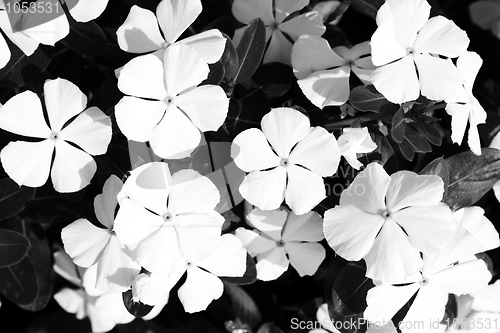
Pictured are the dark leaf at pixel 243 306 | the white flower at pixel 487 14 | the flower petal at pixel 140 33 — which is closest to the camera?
the flower petal at pixel 140 33

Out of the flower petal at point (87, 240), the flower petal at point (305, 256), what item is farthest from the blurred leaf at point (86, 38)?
the flower petal at point (305, 256)

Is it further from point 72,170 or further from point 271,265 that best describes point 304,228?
point 72,170

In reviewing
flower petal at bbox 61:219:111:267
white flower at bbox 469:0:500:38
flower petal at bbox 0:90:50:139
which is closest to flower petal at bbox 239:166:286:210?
flower petal at bbox 61:219:111:267

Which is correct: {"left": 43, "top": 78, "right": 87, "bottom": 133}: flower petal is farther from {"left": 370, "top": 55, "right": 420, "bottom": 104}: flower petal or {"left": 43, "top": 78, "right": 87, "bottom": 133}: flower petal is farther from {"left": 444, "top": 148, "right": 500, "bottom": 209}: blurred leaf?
{"left": 444, "top": 148, "right": 500, "bottom": 209}: blurred leaf

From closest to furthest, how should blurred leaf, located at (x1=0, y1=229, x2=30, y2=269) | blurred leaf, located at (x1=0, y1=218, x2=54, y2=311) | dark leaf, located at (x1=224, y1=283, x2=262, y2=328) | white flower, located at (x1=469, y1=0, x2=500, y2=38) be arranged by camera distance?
1. blurred leaf, located at (x1=0, y1=229, x2=30, y2=269)
2. blurred leaf, located at (x1=0, y1=218, x2=54, y2=311)
3. dark leaf, located at (x1=224, y1=283, x2=262, y2=328)
4. white flower, located at (x1=469, y1=0, x2=500, y2=38)

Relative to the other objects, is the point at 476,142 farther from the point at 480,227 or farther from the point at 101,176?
the point at 101,176

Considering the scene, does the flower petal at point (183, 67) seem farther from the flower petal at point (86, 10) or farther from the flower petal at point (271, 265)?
the flower petal at point (271, 265)

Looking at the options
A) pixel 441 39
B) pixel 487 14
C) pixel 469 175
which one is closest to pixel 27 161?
pixel 441 39
